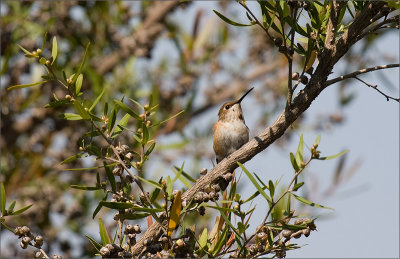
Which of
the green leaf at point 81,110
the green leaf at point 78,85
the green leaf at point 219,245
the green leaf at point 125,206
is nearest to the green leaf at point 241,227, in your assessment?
the green leaf at point 219,245

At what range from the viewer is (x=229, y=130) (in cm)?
527

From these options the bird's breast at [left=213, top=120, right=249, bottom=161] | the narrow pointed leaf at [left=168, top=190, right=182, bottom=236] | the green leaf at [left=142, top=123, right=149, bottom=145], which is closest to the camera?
the narrow pointed leaf at [left=168, top=190, right=182, bottom=236]

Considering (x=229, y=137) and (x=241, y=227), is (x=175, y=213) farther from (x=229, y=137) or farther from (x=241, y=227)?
(x=229, y=137)

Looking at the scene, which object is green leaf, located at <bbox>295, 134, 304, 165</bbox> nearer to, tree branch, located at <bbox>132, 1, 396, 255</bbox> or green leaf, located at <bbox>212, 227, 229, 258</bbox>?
tree branch, located at <bbox>132, 1, 396, 255</bbox>

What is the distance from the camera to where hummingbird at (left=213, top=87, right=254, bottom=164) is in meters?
5.11

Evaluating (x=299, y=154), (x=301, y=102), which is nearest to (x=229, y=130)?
(x=301, y=102)

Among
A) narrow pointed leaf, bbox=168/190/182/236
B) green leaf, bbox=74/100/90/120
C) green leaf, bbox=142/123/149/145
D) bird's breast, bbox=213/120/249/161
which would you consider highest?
bird's breast, bbox=213/120/249/161

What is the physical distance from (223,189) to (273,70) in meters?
3.64

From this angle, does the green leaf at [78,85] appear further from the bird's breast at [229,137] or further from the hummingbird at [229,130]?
the bird's breast at [229,137]

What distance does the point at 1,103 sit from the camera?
5.36 m

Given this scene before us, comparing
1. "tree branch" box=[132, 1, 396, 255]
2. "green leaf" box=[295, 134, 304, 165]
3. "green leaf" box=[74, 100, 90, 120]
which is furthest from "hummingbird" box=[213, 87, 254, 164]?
"green leaf" box=[74, 100, 90, 120]

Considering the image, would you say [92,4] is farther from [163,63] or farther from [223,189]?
[223,189]

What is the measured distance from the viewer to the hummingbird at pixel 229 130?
16.8ft

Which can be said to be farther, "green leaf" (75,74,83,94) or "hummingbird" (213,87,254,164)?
"hummingbird" (213,87,254,164)
